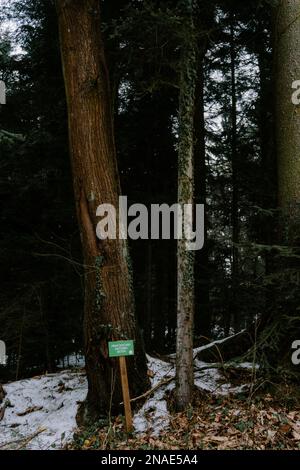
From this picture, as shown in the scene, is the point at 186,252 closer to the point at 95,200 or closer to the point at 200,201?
the point at 95,200

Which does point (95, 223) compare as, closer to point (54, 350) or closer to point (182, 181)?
point (182, 181)

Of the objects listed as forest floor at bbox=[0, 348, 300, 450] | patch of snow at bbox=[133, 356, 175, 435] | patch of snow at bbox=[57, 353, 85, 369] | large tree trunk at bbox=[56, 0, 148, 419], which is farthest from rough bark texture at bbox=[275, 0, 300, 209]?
patch of snow at bbox=[57, 353, 85, 369]

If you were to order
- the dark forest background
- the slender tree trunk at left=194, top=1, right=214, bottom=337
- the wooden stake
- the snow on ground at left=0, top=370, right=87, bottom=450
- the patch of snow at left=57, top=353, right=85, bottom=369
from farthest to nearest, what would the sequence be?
the patch of snow at left=57, top=353, right=85, bottom=369, the slender tree trunk at left=194, top=1, right=214, bottom=337, the dark forest background, the snow on ground at left=0, top=370, right=87, bottom=450, the wooden stake

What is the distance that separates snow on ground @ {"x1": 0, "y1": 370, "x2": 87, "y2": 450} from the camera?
5.52 meters

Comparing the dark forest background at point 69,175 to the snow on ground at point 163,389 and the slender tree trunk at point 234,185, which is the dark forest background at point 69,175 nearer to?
the slender tree trunk at point 234,185

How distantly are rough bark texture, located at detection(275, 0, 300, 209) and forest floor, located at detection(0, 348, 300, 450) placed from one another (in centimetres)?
304

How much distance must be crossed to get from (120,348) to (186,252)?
1613mm

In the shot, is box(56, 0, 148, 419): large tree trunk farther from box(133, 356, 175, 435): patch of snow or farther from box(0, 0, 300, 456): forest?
box(133, 356, 175, 435): patch of snow

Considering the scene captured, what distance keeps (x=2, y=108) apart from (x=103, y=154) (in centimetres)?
525

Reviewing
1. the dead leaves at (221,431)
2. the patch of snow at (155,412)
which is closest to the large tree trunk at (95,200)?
the patch of snow at (155,412)

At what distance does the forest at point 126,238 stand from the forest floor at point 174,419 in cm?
3

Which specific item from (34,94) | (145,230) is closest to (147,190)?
(145,230)

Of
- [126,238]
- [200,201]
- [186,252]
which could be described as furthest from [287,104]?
[200,201]

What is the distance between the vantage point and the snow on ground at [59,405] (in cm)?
547
